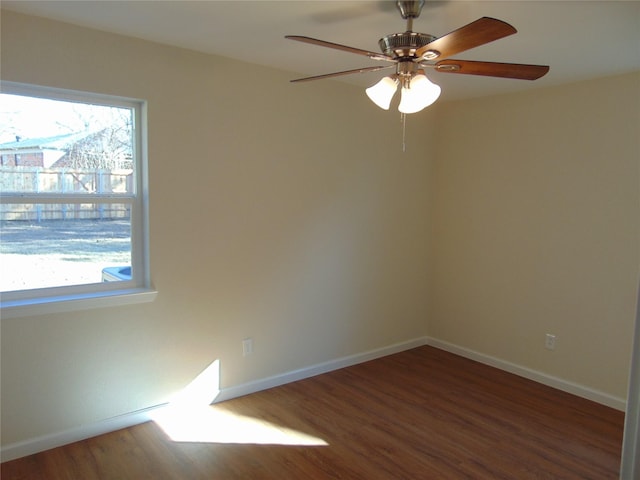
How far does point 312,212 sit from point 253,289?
0.77 m

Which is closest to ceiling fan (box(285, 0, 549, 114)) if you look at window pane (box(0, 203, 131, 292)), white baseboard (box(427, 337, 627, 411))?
window pane (box(0, 203, 131, 292))

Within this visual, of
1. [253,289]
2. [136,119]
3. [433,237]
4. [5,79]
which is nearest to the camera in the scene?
[5,79]

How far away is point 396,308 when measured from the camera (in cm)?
429

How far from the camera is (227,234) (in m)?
3.17

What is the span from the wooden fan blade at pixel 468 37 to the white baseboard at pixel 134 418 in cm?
258

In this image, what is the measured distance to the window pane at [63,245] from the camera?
253cm

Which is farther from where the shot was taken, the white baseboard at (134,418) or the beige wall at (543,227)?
the beige wall at (543,227)

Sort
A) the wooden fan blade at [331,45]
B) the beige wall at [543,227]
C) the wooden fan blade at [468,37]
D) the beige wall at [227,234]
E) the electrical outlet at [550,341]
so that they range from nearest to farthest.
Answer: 1. the wooden fan blade at [468,37]
2. the wooden fan blade at [331,45]
3. the beige wall at [227,234]
4. the beige wall at [543,227]
5. the electrical outlet at [550,341]

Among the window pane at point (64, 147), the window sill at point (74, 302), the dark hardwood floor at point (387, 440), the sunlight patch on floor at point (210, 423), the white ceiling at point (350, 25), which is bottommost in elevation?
the dark hardwood floor at point (387, 440)

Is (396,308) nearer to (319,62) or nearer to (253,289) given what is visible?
(253,289)

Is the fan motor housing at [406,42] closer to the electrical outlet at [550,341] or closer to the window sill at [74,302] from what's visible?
the window sill at [74,302]

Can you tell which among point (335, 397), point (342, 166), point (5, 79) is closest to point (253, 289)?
point (335, 397)

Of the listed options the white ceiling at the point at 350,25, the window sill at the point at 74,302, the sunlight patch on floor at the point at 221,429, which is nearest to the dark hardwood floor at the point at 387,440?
the sunlight patch on floor at the point at 221,429

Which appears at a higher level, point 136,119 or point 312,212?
point 136,119
